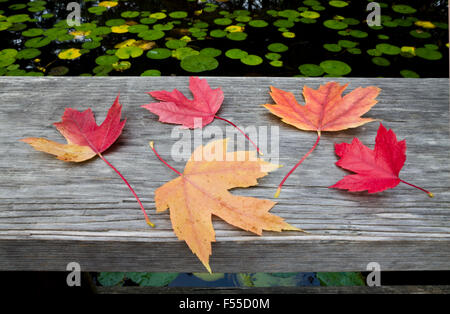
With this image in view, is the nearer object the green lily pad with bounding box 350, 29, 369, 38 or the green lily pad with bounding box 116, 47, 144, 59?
the green lily pad with bounding box 116, 47, 144, 59

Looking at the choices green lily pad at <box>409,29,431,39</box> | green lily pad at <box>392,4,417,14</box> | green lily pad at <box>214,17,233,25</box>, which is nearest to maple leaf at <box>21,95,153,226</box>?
green lily pad at <box>214,17,233,25</box>

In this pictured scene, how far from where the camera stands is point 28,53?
5.95 ft

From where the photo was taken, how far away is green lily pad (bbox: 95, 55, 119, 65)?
175 centimetres

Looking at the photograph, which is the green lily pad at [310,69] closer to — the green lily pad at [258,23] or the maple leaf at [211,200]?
the green lily pad at [258,23]

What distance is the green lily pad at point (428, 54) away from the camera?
6.04 feet

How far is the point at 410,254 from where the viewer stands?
44cm

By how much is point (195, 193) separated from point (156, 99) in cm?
29

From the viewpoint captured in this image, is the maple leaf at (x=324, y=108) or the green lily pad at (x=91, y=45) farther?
the green lily pad at (x=91, y=45)

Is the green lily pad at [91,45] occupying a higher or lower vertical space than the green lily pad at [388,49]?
higher

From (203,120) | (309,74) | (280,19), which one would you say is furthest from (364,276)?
(280,19)

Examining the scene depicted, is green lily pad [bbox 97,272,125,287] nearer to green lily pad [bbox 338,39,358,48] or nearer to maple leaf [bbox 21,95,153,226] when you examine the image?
maple leaf [bbox 21,95,153,226]

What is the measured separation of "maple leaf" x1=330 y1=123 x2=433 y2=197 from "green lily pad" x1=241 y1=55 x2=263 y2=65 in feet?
4.42

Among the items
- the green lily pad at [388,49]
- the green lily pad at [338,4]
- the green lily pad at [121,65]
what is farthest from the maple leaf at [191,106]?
the green lily pad at [338,4]

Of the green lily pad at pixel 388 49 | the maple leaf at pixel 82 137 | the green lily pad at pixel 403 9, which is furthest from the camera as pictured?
the green lily pad at pixel 403 9
